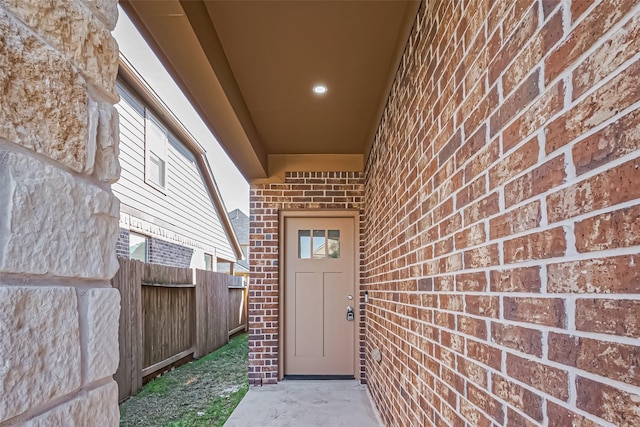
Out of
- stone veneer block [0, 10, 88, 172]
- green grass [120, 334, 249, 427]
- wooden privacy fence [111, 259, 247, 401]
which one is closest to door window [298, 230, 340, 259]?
green grass [120, 334, 249, 427]

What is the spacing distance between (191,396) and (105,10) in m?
4.39

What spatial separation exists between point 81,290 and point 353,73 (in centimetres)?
262

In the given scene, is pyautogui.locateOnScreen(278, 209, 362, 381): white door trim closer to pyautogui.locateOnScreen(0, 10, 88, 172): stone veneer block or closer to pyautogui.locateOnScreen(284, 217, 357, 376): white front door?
pyautogui.locateOnScreen(284, 217, 357, 376): white front door

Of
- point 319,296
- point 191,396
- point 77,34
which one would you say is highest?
point 77,34

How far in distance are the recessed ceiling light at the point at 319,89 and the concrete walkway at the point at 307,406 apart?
263cm

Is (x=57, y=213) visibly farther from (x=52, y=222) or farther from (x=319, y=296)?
(x=319, y=296)

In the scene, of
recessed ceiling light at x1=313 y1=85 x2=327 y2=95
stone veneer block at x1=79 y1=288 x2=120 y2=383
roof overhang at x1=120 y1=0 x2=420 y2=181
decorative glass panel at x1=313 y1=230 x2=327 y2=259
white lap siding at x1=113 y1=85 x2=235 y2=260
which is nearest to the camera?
stone veneer block at x1=79 y1=288 x2=120 y2=383

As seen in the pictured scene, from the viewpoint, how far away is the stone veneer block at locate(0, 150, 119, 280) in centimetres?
50

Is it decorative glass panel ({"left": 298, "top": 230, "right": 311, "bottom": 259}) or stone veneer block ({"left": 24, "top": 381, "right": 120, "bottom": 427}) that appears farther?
decorative glass panel ({"left": 298, "top": 230, "right": 311, "bottom": 259})

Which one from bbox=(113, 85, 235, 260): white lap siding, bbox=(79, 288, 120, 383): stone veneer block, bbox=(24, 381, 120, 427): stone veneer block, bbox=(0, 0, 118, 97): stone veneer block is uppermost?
bbox=(113, 85, 235, 260): white lap siding

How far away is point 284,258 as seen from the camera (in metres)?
5.08

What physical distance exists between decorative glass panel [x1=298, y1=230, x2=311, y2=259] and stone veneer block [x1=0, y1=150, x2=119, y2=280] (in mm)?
4400

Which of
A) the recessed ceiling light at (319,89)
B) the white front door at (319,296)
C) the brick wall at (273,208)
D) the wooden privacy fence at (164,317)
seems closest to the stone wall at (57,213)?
the recessed ceiling light at (319,89)

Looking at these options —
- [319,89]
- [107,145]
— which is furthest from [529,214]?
[319,89]
